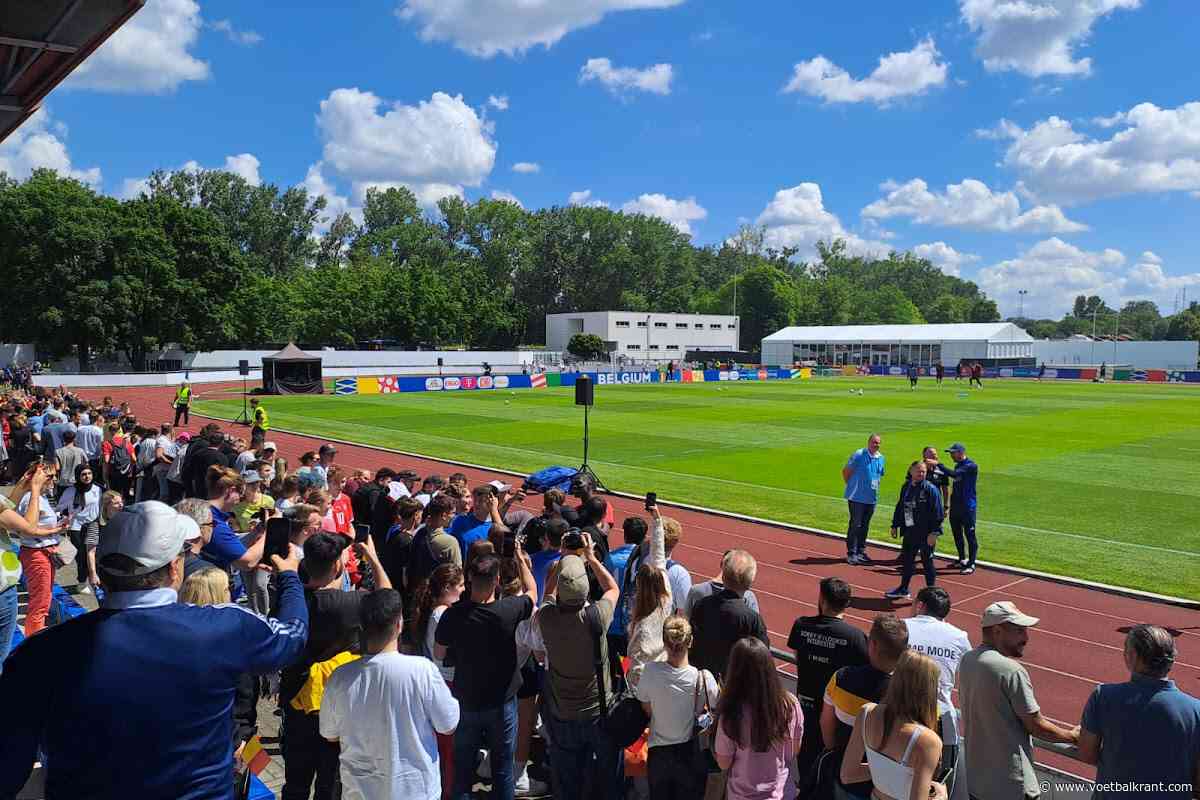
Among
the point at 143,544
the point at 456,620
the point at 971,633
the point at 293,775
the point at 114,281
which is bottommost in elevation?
the point at 971,633

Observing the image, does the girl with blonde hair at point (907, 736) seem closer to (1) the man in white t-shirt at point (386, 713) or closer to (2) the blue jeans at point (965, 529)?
(1) the man in white t-shirt at point (386, 713)

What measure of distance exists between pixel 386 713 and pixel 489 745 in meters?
1.35

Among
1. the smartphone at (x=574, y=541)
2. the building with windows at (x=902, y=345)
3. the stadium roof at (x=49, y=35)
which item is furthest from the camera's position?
the building with windows at (x=902, y=345)

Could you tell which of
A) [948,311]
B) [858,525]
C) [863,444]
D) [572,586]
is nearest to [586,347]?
[863,444]

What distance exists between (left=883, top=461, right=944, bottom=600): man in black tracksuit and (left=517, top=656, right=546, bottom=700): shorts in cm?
679

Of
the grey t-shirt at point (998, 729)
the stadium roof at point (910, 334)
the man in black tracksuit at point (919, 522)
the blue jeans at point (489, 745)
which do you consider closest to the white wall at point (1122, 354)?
the stadium roof at point (910, 334)

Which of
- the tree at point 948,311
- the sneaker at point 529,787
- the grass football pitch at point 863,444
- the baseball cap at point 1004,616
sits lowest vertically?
the sneaker at point 529,787

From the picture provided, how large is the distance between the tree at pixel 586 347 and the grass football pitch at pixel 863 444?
38109mm

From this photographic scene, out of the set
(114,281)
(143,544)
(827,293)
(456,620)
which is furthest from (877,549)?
(827,293)

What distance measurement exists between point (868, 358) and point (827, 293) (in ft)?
130

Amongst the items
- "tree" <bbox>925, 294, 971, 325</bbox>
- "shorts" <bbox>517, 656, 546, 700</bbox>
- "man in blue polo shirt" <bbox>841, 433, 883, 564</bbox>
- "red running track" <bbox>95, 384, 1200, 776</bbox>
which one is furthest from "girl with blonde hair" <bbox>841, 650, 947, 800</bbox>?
"tree" <bbox>925, 294, 971, 325</bbox>

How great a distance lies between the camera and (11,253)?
60.3m

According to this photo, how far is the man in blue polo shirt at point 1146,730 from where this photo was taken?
3.85 meters

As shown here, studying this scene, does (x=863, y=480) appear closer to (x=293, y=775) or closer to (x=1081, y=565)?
(x=1081, y=565)
